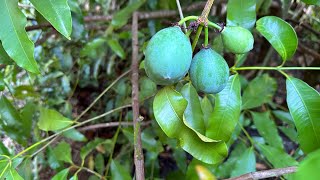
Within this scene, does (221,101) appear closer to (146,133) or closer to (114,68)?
(146,133)

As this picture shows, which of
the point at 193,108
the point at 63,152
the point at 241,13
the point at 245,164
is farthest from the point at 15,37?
the point at 245,164

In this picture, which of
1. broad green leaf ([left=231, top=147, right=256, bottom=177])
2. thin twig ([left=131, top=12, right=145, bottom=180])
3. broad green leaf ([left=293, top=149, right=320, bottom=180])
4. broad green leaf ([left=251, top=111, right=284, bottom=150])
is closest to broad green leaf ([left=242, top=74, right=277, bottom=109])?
broad green leaf ([left=251, top=111, right=284, bottom=150])

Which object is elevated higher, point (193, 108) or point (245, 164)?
point (193, 108)

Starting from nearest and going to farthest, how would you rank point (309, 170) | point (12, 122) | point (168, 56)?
point (309, 170) < point (168, 56) < point (12, 122)

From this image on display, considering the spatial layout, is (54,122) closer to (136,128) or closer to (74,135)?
(74,135)

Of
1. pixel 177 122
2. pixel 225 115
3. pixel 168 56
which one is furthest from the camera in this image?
pixel 225 115

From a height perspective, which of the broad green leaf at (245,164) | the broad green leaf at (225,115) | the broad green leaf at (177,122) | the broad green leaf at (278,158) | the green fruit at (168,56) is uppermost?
the green fruit at (168,56)

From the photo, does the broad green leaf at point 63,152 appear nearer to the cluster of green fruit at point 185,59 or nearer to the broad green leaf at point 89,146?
the broad green leaf at point 89,146

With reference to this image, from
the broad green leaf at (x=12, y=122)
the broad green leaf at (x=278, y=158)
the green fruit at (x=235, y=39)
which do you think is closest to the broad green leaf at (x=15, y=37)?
the green fruit at (x=235, y=39)
